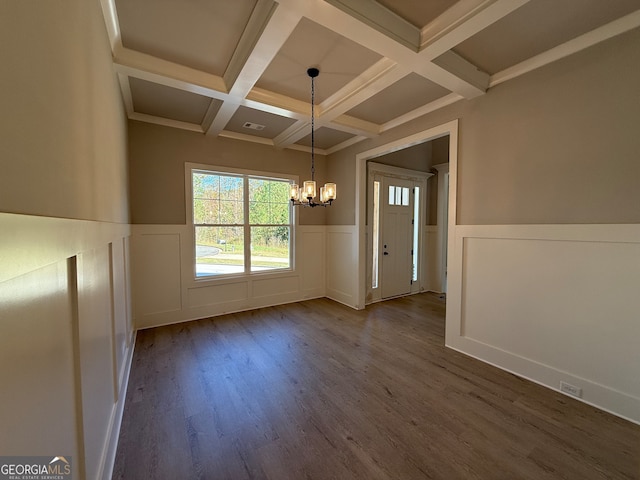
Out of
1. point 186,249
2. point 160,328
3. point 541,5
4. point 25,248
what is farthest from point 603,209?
point 160,328

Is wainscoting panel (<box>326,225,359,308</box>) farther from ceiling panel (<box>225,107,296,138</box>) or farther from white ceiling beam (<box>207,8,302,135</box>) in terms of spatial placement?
white ceiling beam (<box>207,8,302,135</box>)

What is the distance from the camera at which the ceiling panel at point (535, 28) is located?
1712 mm

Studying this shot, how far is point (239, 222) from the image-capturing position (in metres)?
4.21

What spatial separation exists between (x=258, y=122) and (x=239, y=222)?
1561 mm

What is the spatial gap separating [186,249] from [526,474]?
13.3ft

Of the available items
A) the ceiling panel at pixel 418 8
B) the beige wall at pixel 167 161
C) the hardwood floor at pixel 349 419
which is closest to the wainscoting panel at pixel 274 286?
the hardwood floor at pixel 349 419

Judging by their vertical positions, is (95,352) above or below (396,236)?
below

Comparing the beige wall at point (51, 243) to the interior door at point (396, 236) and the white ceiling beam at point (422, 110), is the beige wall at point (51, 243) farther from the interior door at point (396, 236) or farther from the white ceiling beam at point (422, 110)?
the interior door at point (396, 236)

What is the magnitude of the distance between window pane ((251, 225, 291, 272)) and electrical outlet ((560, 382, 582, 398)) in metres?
3.74

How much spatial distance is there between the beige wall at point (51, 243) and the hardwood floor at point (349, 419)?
0.52 meters

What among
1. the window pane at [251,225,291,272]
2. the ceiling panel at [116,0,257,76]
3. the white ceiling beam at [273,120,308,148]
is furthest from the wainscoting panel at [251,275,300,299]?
the ceiling panel at [116,0,257,76]

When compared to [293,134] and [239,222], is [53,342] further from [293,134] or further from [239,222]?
[293,134]

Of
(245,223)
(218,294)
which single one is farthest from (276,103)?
(218,294)

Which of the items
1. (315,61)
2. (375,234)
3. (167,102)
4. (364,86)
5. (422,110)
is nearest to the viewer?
(315,61)
